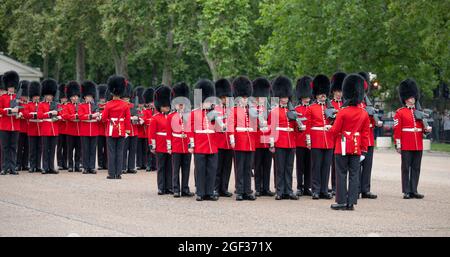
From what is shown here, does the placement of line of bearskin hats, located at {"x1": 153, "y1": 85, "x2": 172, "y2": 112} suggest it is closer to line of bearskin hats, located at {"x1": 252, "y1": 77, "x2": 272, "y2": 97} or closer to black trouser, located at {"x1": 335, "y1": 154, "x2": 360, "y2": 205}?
line of bearskin hats, located at {"x1": 252, "y1": 77, "x2": 272, "y2": 97}

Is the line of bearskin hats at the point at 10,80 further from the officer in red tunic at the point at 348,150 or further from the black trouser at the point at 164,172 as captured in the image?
the officer in red tunic at the point at 348,150

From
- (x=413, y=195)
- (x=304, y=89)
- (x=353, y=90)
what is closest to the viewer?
(x=353, y=90)

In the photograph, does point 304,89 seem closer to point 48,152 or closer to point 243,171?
point 243,171

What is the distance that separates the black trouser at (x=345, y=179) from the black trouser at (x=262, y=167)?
224cm

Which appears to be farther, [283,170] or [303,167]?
[303,167]

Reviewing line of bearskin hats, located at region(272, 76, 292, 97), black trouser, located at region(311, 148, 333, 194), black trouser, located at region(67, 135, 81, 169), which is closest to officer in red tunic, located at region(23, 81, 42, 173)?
black trouser, located at region(67, 135, 81, 169)

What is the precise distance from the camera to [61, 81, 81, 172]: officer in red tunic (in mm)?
21359

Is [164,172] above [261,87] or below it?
below

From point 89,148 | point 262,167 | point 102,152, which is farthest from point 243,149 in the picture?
point 102,152

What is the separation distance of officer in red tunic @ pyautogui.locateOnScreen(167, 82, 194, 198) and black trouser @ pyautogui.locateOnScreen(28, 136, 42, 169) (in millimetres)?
5304

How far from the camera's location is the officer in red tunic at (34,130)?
68.5ft

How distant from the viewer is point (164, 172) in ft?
55.5

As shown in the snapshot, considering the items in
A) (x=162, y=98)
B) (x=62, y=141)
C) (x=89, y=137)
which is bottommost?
(x=62, y=141)

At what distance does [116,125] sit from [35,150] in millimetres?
2543
